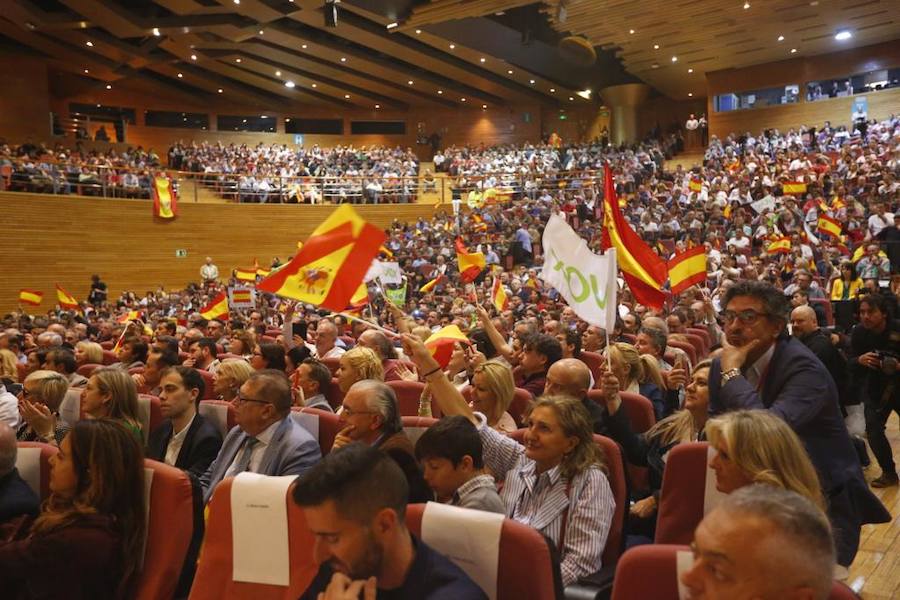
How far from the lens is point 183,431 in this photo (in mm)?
3885

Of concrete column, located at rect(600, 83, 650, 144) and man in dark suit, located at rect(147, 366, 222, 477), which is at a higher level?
concrete column, located at rect(600, 83, 650, 144)

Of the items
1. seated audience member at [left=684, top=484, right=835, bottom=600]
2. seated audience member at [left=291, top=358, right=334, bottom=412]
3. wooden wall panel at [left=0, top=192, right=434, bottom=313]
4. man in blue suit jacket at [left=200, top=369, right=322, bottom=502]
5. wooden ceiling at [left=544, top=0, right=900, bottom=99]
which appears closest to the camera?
seated audience member at [left=684, top=484, right=835, bottom=600]

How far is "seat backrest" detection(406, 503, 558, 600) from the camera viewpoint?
183 cm

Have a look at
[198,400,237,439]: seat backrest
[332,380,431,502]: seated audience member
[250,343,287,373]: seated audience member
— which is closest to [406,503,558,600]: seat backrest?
[332,380,431,502]: seated audience member

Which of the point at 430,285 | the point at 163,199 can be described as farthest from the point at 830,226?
the point at 163,199

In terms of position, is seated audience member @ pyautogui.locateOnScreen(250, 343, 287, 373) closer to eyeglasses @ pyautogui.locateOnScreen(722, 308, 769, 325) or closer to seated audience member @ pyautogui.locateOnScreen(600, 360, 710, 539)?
seated audience member @ pyautogui.locateOnScreen(600, 360, 710, 539)

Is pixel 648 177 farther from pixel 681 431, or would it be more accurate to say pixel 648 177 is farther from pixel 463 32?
pixel 681 431

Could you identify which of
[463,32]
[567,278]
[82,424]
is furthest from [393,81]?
[82,424]

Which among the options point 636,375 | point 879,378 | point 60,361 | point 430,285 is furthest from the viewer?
point 430,285

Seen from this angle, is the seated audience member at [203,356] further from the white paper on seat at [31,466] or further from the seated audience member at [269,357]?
the white paper on seat at [31,466]

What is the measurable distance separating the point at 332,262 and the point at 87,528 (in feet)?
8.45

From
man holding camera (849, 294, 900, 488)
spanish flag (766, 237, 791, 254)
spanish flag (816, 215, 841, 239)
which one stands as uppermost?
spanish flag (816, 215, 841, 239)

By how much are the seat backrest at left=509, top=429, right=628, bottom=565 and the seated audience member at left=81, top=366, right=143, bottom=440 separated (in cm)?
211

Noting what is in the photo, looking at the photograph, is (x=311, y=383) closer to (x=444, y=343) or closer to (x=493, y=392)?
(x=444, y=343)
